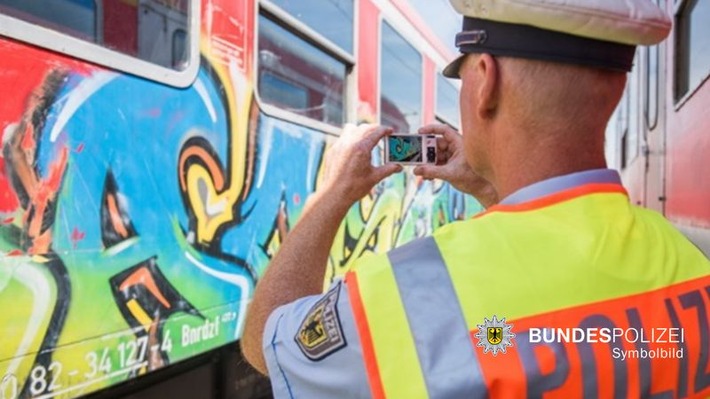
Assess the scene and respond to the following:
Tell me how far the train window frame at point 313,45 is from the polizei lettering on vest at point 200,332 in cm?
85

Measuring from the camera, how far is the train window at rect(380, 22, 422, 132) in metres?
4.30

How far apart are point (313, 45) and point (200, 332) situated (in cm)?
147

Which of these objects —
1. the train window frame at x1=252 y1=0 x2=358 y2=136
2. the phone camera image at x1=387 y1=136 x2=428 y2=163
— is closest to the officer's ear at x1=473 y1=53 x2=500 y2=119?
the phone camera image at x1=387 y1=136 x2=428 y2=163

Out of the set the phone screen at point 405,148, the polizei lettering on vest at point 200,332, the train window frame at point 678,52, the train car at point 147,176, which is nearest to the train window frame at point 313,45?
the train car at point 147,176

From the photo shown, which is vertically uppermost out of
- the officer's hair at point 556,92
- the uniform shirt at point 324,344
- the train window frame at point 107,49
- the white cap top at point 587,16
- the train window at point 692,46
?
the train window at point 692,46

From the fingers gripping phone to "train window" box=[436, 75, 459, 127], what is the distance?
4.20 meters

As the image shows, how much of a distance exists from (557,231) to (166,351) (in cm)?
155

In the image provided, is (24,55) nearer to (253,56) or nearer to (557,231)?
(253,56)

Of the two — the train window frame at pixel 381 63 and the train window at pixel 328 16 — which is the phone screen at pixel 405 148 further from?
Result: the train window frame at pixel 381 63

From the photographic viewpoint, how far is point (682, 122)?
323cm

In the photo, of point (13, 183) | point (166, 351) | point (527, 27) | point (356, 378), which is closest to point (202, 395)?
point (166, 351)

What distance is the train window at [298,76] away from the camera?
2818 mm

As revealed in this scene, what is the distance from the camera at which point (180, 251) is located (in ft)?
7.32

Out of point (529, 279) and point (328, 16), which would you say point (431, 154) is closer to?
point (529, 279)
